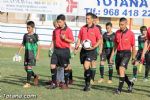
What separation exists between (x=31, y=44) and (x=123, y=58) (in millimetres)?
2611

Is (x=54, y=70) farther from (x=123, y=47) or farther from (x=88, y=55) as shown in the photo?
(x=123, y=47)

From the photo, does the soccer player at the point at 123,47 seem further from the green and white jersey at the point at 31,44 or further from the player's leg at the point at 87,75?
the green and white jersey at the point at 31,44

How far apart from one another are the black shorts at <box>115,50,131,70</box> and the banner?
921 cm

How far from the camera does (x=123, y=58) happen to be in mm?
13484

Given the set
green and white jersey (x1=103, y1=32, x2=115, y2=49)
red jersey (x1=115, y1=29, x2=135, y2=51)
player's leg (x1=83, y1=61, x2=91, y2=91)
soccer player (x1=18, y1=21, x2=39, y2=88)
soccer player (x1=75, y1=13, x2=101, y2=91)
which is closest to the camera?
red jersey (x1=115, y1=29, x2=135, y2=51)

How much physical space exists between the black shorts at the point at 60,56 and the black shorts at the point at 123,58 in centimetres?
142

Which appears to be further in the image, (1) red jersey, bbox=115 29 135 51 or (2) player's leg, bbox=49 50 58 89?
(2) player's leg, bbox=49 50 58 89

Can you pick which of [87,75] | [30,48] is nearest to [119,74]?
[87,75]

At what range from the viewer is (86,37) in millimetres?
13984

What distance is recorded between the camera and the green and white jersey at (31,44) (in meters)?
14.3

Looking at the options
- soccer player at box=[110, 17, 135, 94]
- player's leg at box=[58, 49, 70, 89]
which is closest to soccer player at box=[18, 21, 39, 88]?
player's leg at box=[58, 49, 70, 89]

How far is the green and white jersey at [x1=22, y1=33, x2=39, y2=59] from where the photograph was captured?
1429 cm

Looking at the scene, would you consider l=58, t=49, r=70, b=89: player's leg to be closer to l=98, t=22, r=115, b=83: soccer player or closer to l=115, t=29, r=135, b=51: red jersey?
l=115, t=29, r=135, b=51: red jersey

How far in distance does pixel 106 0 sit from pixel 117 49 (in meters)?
9.75
